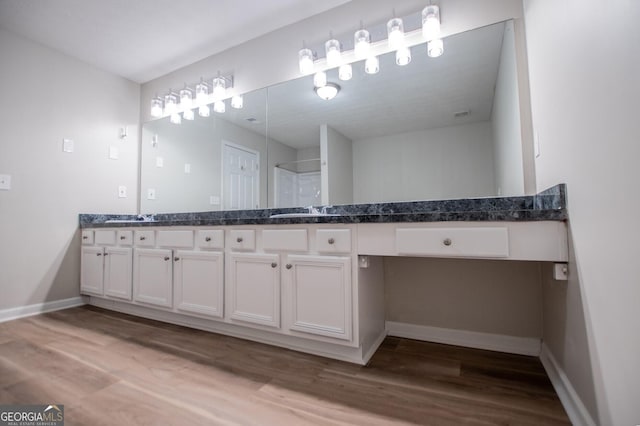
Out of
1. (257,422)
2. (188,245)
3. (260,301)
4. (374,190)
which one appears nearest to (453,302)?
(374,190)

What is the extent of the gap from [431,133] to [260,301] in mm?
1478

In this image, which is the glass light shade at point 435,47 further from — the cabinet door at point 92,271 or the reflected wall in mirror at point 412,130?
the cabinet door at point 92,271

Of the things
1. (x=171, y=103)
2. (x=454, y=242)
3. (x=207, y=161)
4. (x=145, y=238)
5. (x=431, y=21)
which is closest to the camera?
(x=454, y=242)

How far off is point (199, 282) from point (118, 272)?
981mm

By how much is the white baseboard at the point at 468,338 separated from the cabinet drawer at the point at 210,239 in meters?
1.20

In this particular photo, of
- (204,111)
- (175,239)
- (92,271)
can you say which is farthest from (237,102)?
(92,271)

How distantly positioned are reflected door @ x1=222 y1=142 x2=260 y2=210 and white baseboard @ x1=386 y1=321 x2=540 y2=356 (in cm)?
147

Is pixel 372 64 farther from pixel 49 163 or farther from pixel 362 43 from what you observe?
pixel 49 163

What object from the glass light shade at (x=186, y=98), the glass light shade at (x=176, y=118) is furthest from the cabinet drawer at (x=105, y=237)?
the glass light shade at (x=186, y=98)

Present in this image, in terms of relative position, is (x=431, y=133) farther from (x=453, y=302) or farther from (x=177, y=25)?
(x=177, y=25)

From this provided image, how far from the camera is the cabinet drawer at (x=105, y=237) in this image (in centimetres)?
246

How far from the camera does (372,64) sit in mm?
1926

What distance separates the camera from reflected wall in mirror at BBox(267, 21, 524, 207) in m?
1.65

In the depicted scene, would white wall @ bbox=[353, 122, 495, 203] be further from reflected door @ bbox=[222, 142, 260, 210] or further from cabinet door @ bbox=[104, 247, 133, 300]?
cabinet door @ bbox=[104, 247, 133, 300]
